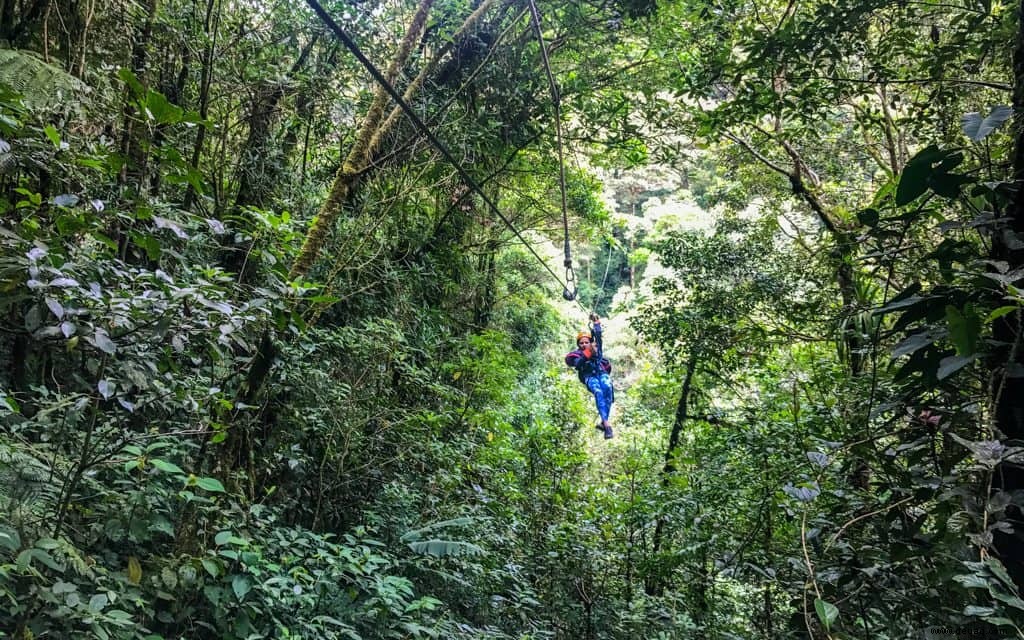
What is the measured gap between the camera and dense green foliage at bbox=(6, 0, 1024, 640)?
1.38 meters

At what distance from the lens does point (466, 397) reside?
18.3 ft

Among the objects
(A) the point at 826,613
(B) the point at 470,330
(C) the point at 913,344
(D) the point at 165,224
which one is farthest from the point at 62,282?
(B) the point at 470,330

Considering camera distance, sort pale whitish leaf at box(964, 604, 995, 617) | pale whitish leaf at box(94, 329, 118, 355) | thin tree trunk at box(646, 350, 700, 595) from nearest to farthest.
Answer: pale whitish leaf at box(964, 604, 995, 617) → pale whitish leaf at box(94, 329, 118, 355) → thin tree trunk at box(646, 350, 700, 595)

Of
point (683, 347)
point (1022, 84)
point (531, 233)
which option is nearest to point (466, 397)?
point (683, 347)

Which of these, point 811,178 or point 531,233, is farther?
point 531,233

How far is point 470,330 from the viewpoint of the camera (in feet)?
22.9

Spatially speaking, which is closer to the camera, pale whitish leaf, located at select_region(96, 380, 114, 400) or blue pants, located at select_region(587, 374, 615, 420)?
pale whitish leaf, located at select_region(96, 380, 114, 400)

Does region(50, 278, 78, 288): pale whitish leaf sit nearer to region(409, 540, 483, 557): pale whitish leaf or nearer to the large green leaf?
the large green leaf

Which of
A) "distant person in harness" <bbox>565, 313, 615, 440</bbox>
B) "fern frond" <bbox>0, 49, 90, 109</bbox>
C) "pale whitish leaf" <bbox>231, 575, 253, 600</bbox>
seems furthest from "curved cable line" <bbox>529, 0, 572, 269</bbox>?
"pale whitish leaf" <bbox>231, 575, 253, 600</bbox>

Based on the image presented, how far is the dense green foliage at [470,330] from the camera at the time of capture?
54.1 inches

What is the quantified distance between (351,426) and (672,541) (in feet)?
9.41

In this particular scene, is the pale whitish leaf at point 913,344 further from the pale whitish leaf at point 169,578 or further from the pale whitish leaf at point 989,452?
the pale whitish leaf at point 169,578

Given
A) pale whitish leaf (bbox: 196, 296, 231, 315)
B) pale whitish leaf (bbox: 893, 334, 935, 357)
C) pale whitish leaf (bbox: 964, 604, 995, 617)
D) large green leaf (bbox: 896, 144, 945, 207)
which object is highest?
large green leaf (bbox: 896, 144, 945, 207)

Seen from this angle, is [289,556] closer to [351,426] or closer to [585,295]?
[351,426]
